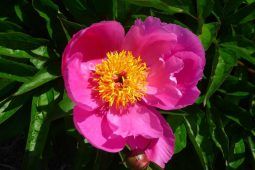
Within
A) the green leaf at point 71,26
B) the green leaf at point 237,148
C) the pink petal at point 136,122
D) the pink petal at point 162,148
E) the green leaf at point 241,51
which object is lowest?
the green leaf at point 237,148

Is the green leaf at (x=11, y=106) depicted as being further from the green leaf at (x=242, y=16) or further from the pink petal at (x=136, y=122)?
the green leaf at (x=242, y=16)

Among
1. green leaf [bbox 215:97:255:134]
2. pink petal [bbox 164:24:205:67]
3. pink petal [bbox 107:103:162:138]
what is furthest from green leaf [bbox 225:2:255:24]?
pink petal [bbox 107:103:162:138]

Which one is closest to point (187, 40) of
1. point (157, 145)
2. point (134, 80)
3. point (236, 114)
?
point (134, 80)

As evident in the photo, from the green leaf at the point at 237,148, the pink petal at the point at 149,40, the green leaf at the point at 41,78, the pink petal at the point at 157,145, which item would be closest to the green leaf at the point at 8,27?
the green leaf at the point at 41,78

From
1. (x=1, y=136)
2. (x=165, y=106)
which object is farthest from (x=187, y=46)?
(x=1, y=136)

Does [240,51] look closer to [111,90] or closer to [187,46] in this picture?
[187,46]

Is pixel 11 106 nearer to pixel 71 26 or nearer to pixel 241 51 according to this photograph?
pixel 71 26
